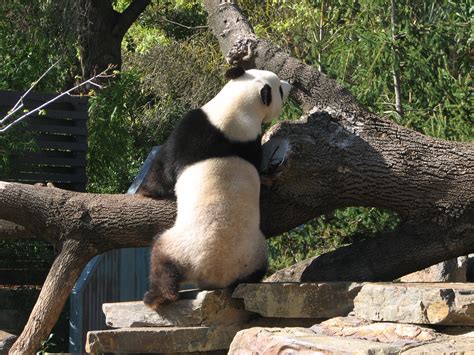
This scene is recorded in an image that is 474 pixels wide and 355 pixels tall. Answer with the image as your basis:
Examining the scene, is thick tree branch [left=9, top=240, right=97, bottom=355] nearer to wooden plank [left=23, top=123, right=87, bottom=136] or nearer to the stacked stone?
the stacked stone

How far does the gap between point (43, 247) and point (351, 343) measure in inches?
268

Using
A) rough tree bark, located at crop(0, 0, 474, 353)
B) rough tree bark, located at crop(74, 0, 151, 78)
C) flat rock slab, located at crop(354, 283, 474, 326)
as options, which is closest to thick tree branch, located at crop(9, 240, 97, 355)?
rough tree bark, located at crop(0, 0, 474, 353)

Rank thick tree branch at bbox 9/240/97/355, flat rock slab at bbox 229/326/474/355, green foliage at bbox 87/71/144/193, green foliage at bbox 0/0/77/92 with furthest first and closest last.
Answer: green foliage at bbox 87/71/144/193 → green foliage at bbox 0/0/77/92 → thick tree branch at bbox 9/240/97/355 → flat rock slab at bbox 229/326/474/355

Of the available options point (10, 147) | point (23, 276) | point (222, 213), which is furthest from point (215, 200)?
point (23, 276)

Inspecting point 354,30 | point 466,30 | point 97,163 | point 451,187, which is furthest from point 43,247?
point 451,187

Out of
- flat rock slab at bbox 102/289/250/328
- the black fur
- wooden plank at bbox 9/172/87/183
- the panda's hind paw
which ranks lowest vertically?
flat rock slab at bbox 102/289/250/328

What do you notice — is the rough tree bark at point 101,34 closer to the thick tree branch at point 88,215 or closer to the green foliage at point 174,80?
the green foliage at point 174,80

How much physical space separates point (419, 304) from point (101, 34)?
10.1 meters

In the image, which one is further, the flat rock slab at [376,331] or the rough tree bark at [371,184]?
the rough tree bark at [371,184]

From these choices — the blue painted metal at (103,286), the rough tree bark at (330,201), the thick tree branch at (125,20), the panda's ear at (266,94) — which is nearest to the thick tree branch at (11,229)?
the rough tree bark at (330,201)

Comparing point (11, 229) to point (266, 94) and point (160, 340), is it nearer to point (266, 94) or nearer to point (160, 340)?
point (160, 340)

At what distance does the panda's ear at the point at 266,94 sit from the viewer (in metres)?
5.57

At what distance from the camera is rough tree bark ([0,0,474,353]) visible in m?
5.57

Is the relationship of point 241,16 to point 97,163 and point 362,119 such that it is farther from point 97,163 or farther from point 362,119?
point 97,163
